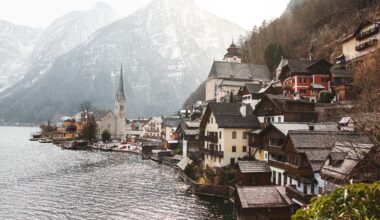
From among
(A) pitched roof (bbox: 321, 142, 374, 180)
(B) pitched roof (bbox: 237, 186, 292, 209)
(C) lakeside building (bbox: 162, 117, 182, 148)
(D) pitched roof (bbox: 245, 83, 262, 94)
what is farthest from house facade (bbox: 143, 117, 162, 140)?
(A) pitched roof (bbox: 321, 142, 374, 180)

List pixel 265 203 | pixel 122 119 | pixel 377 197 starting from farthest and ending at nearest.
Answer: pixel 122 119 → pixel 265 203 → pixel 377 197

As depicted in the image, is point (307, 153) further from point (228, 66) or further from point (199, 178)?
point (228, 66)

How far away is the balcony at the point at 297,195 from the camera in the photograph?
1214 inches

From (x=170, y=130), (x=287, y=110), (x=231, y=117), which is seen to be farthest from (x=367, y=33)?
(x=170, y=130)

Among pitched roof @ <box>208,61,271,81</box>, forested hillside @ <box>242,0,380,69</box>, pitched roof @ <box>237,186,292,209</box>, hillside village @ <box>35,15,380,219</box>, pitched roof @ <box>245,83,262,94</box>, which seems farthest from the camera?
pitched roof @ <box>208,61,271,81</box>

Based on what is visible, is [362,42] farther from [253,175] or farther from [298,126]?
[253,175]

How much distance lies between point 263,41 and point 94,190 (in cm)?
10032

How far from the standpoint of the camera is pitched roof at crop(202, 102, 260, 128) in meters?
56.8

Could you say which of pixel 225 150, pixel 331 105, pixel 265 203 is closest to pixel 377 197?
pixel 265 203

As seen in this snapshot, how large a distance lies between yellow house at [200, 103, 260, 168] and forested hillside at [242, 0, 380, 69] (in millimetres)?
42215

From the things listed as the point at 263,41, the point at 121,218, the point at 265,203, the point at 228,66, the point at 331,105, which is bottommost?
the point at 121,218

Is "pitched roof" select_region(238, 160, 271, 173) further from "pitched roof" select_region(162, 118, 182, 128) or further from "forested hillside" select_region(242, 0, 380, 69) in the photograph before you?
"pitched roof" select_region(162, 118, 182, 128)

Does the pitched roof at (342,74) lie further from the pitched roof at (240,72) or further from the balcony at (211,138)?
the pitched roof at (240,72)

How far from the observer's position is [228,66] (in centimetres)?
11612
